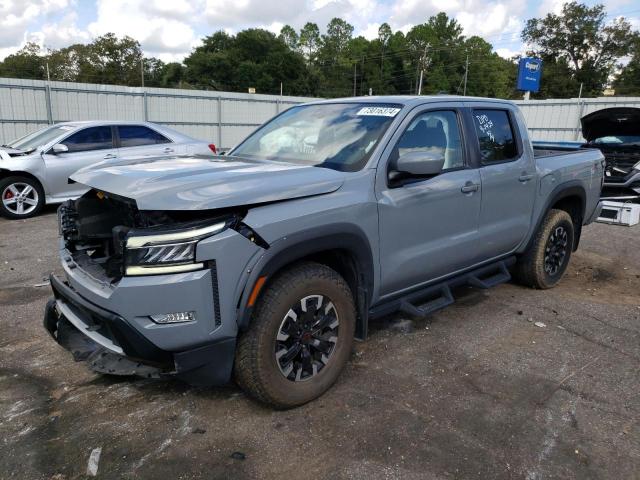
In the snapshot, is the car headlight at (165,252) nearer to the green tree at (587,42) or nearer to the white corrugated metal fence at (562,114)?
the white corrugated metal fence at (562,114)

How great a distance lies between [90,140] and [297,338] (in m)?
7.41

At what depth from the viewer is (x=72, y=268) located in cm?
307

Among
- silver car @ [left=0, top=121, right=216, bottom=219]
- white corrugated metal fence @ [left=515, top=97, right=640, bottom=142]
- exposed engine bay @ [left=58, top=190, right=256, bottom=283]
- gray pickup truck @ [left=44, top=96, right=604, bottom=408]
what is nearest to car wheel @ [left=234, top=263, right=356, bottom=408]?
gray pickup truck @ [left=44, top=96, right=604, bottom=408]

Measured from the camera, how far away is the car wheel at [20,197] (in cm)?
838

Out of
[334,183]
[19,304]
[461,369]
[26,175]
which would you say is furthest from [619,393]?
[26,175]

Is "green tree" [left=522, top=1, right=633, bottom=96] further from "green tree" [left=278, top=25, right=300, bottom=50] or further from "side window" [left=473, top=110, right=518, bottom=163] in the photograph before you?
"side window" [left=473, top=110, right=518, bottom=163]

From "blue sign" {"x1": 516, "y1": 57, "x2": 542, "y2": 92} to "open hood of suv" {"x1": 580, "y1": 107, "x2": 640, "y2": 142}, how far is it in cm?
2811

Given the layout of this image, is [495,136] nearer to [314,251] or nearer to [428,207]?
[428,207]

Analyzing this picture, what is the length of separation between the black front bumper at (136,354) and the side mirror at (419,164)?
1.49 m

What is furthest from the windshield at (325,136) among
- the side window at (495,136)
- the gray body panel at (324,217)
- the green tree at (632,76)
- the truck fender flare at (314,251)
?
the green tree at (632,76)

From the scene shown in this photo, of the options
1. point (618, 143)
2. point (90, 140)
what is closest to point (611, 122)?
point (618, 143)

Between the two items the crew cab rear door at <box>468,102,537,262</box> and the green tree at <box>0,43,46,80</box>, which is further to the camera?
the green tree at <box>0,43,46,80</box>

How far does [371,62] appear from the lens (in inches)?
3607

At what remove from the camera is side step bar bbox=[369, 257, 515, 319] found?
3.61 m
